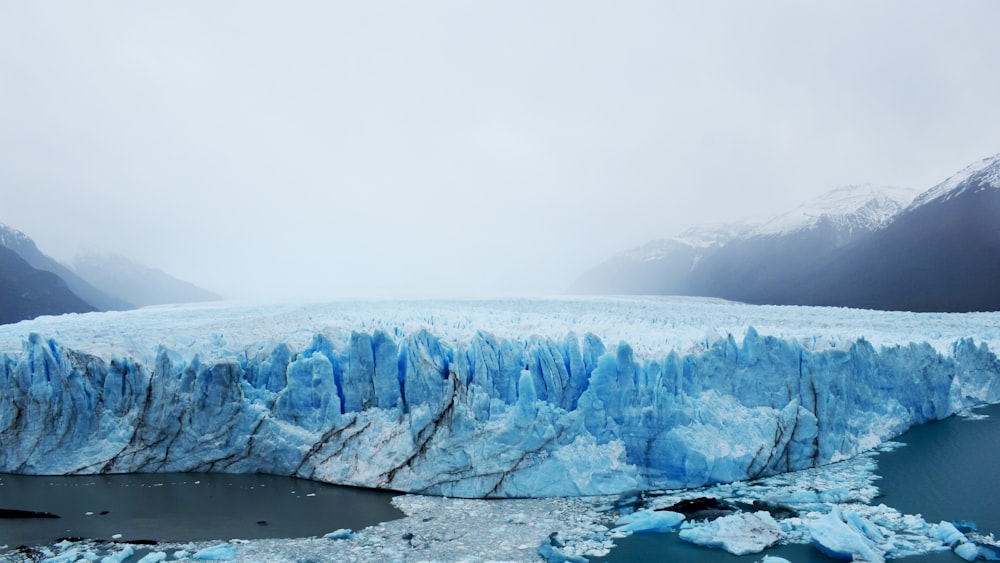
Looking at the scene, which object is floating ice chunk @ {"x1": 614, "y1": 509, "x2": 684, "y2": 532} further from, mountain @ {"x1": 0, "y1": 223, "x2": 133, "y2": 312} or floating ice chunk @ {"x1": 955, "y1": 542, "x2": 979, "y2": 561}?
mountain @ {"x1": 0, "y1": 223, "x2": 133, "y2": 312}

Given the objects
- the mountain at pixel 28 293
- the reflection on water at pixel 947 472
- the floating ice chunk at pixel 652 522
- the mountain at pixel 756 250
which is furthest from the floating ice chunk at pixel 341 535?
the mountain at pixel 756 250

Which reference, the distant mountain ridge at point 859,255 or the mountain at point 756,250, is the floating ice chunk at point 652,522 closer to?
the distant mountain ridge at point 859,255

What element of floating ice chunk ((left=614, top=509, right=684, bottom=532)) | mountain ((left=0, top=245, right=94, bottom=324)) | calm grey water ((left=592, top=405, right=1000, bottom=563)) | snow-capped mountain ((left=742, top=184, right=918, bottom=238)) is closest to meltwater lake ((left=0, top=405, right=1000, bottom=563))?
calm grey water ((left=592, top=405, right=1000, bottom=563))

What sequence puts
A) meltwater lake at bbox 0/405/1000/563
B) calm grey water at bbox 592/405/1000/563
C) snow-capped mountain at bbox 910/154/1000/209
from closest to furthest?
calm grey water at bbox 592/405/1000/563, meltwater lake at bbox 0/405/1000/563, snow-capped mountain at bbox 910/154/1000/209

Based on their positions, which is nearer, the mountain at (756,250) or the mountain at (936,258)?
the mountain at (936,258)

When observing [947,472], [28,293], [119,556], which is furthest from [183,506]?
[28,293]


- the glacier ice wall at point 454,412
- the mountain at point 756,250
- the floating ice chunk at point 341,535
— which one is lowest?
the floating ice chunk at point 341,535

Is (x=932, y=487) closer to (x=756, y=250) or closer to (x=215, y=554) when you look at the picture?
(x=215, y=554)
